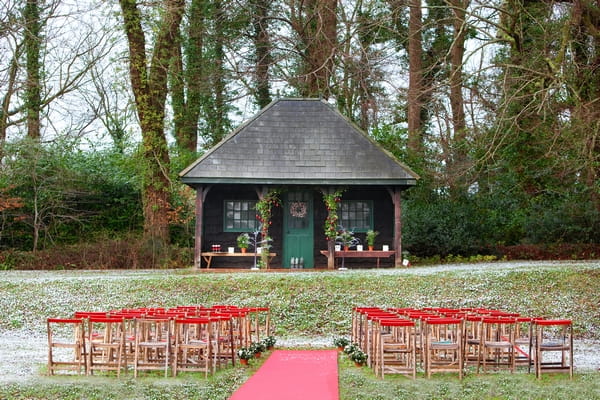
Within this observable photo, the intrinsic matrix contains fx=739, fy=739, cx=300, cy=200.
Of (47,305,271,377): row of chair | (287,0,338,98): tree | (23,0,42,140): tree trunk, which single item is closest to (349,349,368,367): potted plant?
(47,305,271,377): row of chair

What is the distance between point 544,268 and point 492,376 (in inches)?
390

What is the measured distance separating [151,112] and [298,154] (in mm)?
7239

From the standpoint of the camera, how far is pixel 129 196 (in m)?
27.9

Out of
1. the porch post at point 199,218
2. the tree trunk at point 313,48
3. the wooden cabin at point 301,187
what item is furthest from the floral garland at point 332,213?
the tree trunk at point 313,48

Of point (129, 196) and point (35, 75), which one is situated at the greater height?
point (35, 75)

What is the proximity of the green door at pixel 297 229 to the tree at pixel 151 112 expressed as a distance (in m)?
5.22

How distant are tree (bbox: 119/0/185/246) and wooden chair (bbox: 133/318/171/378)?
1509cm

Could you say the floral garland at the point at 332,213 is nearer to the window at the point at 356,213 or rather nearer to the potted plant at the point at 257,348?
the window at the point at 356,213

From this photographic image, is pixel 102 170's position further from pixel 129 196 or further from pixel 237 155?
pixel 237 155

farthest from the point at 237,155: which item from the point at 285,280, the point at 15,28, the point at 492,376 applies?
the point at 492,376

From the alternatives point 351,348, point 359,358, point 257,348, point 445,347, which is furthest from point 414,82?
point 445,347

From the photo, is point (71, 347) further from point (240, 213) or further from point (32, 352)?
point (240, 213)

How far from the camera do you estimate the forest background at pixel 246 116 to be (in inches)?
961

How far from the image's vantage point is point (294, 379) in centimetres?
951
